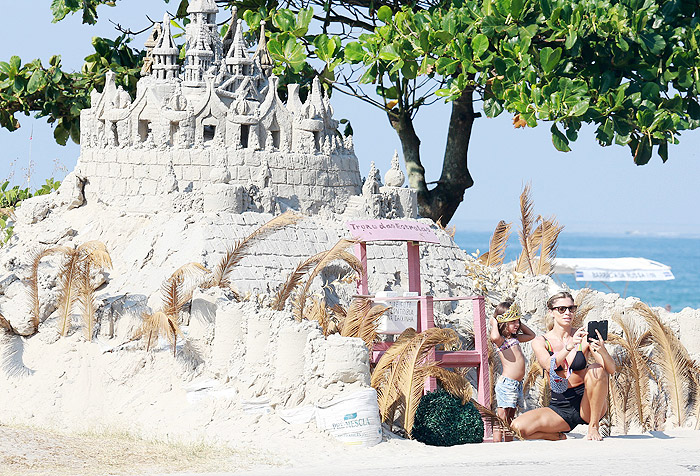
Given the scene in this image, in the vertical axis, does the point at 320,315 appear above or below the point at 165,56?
below

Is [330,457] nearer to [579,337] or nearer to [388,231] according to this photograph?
[579,337]

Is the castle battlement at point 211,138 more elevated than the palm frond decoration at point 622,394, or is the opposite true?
the castle battlement at point 211,138

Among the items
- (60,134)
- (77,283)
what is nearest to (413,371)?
(77,283)

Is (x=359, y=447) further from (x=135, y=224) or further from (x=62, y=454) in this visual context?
(x=135, y=224)

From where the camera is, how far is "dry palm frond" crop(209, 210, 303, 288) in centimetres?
1593

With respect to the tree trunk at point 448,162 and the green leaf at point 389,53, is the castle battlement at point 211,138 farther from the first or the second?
the tree trunk at point 448,162

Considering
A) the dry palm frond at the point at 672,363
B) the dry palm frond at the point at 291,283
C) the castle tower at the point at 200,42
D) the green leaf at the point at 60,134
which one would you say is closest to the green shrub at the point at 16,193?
the green leaf at the point at 60,134

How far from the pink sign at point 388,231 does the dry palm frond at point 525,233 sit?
4179 millimetres

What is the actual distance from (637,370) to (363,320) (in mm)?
4298

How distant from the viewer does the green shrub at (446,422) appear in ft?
44.5

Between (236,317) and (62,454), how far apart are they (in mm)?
3125

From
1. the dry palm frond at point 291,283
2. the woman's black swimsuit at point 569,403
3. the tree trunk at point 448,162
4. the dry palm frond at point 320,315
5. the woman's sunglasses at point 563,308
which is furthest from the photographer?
the tree trunk at point 448,162

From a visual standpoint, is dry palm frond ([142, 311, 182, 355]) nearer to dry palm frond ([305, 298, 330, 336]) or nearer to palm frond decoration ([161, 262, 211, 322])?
palm frond decoration ([161, 262, 211, 322])

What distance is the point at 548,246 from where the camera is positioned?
783 inches
